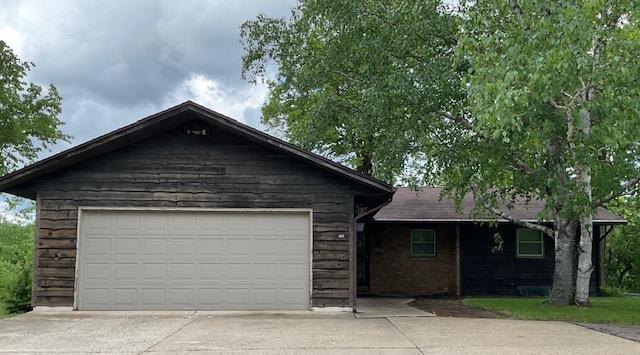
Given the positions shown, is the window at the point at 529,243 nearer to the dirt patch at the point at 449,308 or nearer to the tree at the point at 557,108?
the dirt patch at the point at 449,308

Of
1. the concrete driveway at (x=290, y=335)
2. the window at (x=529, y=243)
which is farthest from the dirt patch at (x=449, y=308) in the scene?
the window at (x=529, y=243)

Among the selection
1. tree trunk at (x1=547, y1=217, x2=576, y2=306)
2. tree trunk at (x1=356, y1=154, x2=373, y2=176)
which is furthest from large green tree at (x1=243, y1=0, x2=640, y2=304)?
tree trunk at (x1=356, y1=154, x2=373, y2=176)

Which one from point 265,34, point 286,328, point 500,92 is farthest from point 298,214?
point 265,34

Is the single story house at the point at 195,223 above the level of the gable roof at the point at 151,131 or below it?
below

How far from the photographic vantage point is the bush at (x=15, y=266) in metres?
14.8

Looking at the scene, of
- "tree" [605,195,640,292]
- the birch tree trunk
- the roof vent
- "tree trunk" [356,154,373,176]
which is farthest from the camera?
"tree" [605,195,640,292]

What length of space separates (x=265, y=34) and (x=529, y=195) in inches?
428

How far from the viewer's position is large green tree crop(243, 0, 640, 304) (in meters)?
10.5

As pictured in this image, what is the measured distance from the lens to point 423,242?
1989cm

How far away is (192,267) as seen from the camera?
1318cm

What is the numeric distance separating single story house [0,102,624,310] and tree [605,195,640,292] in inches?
744

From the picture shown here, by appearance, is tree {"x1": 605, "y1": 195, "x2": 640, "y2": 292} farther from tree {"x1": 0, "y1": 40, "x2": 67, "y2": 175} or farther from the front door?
tree {"x1": 0, "y1": 40, "x2": 67, "y2": 175}

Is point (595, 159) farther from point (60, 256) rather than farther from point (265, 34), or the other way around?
point (265, 34)

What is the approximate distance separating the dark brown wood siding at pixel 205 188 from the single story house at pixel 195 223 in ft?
0.07
